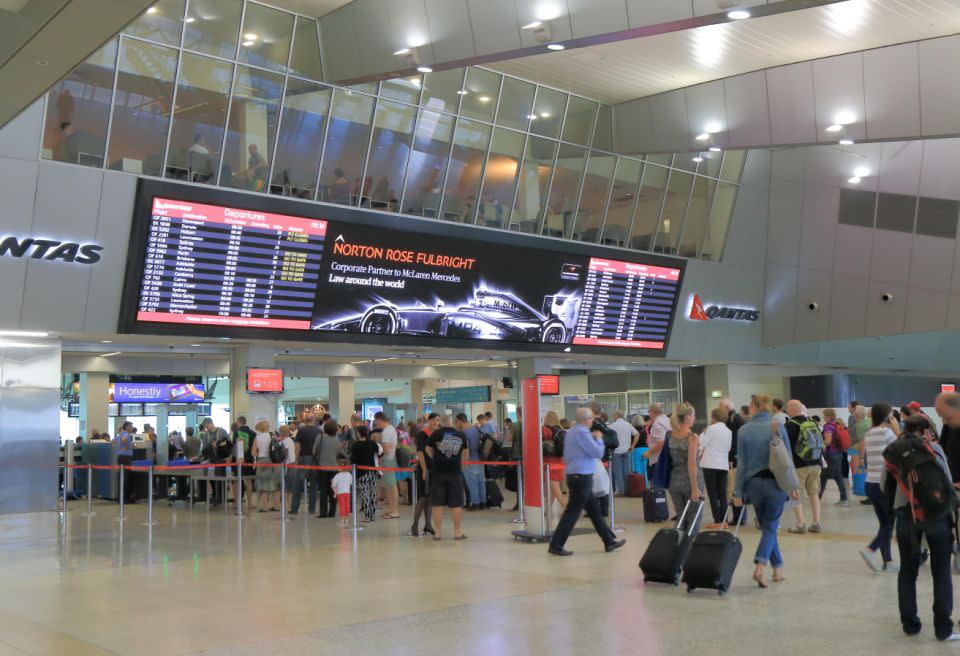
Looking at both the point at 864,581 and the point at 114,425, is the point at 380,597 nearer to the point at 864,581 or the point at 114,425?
the point at 864,581

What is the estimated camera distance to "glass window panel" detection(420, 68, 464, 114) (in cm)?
1861

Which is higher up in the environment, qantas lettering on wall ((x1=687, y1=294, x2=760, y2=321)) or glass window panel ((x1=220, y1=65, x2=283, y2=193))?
glass window panel ((x1=220, y1=65, x2=283, y2=193))

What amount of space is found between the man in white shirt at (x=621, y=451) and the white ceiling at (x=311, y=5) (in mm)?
8741

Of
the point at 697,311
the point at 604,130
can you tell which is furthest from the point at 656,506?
the point at 697,311

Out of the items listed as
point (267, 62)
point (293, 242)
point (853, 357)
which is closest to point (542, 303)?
point (293, 242)

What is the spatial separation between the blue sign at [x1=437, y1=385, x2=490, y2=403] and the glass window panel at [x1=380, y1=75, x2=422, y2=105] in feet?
37.8

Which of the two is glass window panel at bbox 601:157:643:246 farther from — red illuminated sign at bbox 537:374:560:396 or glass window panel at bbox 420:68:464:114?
glass window panel at bbox 420:68:464:114

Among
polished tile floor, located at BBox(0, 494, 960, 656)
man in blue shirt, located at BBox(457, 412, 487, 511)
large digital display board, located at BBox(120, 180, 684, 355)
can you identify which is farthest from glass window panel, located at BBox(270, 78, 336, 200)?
polished tile floor, located at BBox(0, 494, 960, 656)

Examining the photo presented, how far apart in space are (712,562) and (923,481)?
2.08m

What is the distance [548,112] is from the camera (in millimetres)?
20484

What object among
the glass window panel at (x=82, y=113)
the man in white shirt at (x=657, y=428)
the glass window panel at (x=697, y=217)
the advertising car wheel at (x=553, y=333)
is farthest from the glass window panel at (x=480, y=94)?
the man in white shirt at (x=657, y=428)

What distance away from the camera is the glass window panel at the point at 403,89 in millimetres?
18016

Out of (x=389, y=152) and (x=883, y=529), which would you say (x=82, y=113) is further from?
(x=883, y=529)

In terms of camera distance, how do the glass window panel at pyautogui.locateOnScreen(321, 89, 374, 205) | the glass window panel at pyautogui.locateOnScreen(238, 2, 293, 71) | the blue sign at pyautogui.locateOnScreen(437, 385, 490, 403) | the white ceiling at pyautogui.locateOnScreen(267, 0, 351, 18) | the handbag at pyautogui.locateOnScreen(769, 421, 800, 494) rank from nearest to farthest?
1. the handbag at pyautogui.locateOnScreen(769, 421, 800, 494)
2. the white ceiling at pyautogui.locateOnScreen(267, 0, 351, 18)
3. the glass window panel at pyautogui.locateOnScreen(238, 2, 293, 71)
4. the glass window panel at pyautogui.locateOnScreen(321, 89, 374, 205)
5. the blue sign at pyautogui.locateOnScreen(437, 385, 490, 403)
